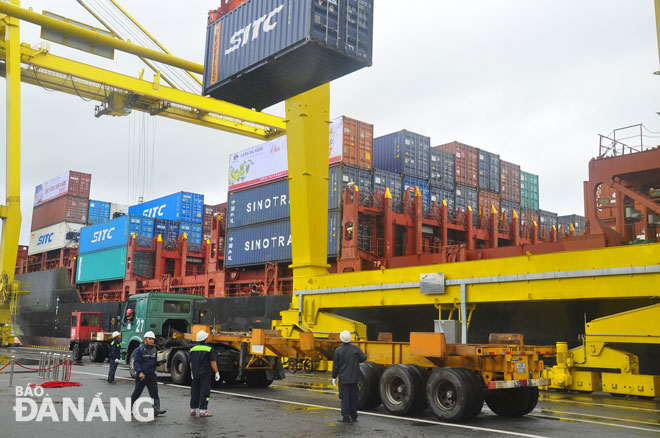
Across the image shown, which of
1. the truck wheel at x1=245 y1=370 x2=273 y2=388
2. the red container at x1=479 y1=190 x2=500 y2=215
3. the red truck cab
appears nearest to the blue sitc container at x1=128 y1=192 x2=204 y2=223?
the red truck cab

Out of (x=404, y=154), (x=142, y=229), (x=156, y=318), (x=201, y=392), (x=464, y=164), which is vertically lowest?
(x=201, y=392)

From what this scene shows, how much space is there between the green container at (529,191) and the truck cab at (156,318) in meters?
28.9

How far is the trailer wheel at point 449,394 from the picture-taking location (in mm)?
8938

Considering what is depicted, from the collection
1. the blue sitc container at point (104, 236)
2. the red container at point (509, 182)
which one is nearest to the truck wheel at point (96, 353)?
the blue sitc container at point (104, 236)

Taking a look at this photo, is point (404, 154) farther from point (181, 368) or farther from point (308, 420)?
point (308, 420)

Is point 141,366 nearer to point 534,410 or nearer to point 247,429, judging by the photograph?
point 247,429

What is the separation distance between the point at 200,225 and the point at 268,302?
18755mm

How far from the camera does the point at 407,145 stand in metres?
30.3

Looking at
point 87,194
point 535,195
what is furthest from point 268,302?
point 87,194

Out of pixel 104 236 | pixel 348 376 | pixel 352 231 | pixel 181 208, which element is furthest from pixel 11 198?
pixel 348 376

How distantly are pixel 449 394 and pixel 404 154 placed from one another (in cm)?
2166

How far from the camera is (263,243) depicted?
30203 millimetres

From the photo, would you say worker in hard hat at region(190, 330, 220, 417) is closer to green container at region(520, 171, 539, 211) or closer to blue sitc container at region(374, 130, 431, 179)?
blue sitc container at region(374, 130, 431, 179)

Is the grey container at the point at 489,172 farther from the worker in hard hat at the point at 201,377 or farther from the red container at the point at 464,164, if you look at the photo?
the worker in hard hat at the point at 201,377
